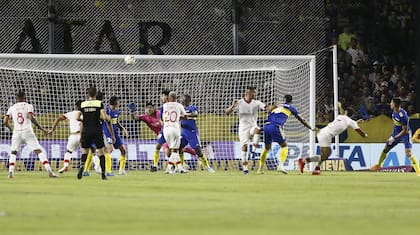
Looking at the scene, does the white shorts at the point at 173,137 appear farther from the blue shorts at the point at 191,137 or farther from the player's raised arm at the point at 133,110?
the player's raised arm at the point at 133,110

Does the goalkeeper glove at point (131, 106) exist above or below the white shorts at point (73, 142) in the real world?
above

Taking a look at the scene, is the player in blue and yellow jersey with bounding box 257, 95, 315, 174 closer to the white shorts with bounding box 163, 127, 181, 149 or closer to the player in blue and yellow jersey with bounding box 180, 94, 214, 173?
the player in blue and yellow jersey with bounding box 180, 94, 214, 173

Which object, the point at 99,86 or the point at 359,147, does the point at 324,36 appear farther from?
the point at 99,86

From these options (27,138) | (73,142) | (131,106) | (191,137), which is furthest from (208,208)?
(131,106)

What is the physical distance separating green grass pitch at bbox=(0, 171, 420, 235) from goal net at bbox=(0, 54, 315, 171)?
32.9 ft

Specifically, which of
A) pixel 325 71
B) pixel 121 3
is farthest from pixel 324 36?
pixel 121 3

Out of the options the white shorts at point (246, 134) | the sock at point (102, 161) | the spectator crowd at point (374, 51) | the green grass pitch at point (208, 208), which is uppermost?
the spectator crowd at point (374, 51)

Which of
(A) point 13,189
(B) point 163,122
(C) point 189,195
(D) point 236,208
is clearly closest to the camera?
(D) point 236,208

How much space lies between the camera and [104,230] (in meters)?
11.2

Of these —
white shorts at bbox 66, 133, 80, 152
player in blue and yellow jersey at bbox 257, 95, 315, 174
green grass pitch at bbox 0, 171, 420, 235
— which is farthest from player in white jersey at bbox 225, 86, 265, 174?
green grass pitch at bbox 0, 171, 420, 235

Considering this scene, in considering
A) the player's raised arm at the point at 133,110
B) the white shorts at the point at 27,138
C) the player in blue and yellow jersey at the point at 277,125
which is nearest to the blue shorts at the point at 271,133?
the player in blue and yellow jersey at the point at 277,125

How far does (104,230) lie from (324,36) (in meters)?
25.5

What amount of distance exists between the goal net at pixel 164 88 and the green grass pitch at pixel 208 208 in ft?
32.9

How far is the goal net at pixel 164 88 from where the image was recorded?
105ft
